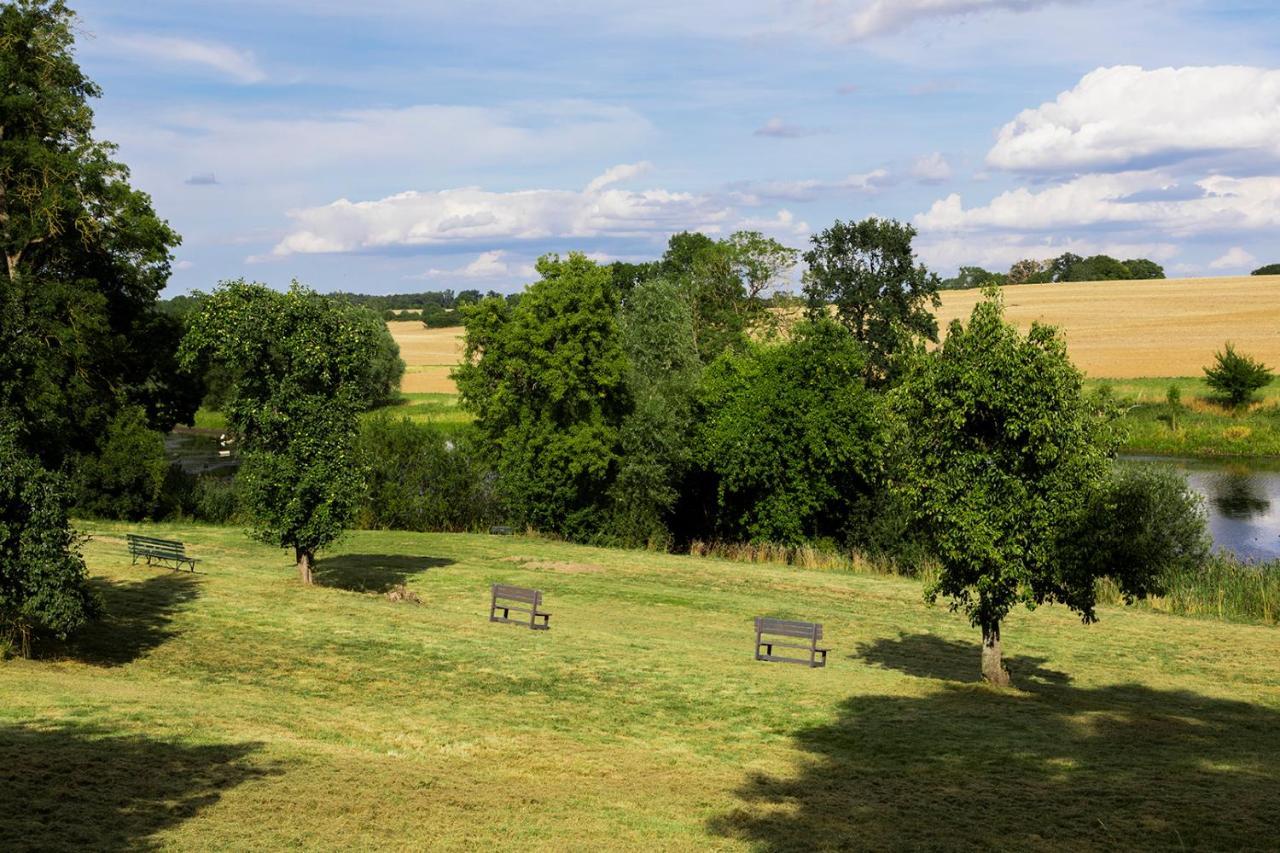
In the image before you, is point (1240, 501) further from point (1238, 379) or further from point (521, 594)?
point (521, 594)

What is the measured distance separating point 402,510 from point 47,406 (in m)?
33.4

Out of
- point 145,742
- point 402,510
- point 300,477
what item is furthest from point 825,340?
point 145,742

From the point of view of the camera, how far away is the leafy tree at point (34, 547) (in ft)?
68.8

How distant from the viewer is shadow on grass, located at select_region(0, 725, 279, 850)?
13297mm

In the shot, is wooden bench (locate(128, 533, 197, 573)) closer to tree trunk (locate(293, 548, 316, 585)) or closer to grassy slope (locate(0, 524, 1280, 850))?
grassy slope (locate(0, 524, 1280, 850))

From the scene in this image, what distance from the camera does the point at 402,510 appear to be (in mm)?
56844

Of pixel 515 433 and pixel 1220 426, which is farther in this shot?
pixel 1220 426

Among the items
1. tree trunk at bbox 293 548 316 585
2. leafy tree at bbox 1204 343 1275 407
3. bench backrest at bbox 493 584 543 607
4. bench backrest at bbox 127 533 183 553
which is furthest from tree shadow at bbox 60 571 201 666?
leafy tree at bbox 1204 343 1275 407

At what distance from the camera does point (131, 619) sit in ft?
86.9

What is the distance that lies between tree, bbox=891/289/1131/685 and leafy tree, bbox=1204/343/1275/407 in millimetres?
69844

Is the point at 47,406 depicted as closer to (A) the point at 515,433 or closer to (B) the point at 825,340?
(A) the point at 515,433

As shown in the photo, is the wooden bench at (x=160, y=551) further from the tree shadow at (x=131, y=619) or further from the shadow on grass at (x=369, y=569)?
the shadow on grass at (x=369, y=569)

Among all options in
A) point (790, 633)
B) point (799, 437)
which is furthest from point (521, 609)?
point (799, 437)

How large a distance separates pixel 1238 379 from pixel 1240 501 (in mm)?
27090
